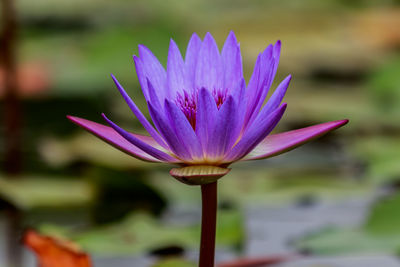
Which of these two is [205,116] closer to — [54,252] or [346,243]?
[54,252]

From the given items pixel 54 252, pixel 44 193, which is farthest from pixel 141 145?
pixel 44 193

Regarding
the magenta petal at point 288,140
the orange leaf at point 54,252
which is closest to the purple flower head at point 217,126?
the magenta petal at point 288,140

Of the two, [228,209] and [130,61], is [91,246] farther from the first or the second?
[130,61]

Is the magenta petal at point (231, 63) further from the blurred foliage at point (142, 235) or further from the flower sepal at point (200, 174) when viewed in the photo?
the blurred foliage at point (142, 235)

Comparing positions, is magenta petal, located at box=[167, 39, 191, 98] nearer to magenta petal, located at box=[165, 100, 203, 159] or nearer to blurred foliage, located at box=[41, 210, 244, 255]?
magenta petal, located at box=[165, 100, 203, 159]

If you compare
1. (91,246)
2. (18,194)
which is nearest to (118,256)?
(91,246)
